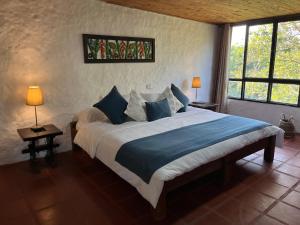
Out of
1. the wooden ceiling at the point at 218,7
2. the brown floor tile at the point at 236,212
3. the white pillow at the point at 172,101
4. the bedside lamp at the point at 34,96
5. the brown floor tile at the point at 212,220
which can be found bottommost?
the brown floor tile at the point at 212,220

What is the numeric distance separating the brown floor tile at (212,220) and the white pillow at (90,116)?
205cm

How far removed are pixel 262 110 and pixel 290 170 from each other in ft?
7.97

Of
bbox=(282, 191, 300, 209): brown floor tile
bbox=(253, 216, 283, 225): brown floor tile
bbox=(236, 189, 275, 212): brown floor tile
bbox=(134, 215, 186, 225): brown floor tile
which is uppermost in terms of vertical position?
bbox=(282, 191, 300, 209): brown floor tile

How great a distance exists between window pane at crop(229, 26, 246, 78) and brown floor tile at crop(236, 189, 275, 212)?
381 cm

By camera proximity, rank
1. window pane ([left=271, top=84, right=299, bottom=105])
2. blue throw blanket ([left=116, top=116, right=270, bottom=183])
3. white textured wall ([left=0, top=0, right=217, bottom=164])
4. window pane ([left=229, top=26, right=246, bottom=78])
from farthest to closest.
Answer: window pane ([left=229, top=26, right=246, bottom=78]), window pane ([left=271, top=84, right=299, bottom=105]), white textured wall ([left=0, top=0, right=217, bottom=164]), blue throw blanket ([left=116, top=116, right=270, bottom=183])

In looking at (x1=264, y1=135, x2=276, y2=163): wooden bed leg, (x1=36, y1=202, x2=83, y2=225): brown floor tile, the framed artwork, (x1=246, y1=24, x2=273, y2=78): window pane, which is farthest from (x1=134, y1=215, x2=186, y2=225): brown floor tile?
(x1=246, y1=24, x2=273, y2=78): window pane

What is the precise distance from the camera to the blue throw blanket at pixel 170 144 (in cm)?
218

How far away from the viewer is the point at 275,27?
4875 mm

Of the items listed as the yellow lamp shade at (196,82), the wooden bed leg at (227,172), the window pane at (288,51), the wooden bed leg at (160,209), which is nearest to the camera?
the wooden bed leg at (160,209)

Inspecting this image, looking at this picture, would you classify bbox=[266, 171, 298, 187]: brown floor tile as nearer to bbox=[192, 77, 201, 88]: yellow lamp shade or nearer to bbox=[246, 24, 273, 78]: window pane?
bbox=[192, 77, 201, 88]: yellow lamp shade

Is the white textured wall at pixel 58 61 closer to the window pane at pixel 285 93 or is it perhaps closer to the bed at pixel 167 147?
the bed at pixel 167 147

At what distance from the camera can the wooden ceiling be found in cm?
370

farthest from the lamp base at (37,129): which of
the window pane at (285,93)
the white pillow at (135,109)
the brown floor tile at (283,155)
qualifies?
the window pane at (285,93)

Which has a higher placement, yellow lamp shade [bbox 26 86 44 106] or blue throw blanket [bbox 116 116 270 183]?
yellow lamp shade [bbox 26 86 44 106]
